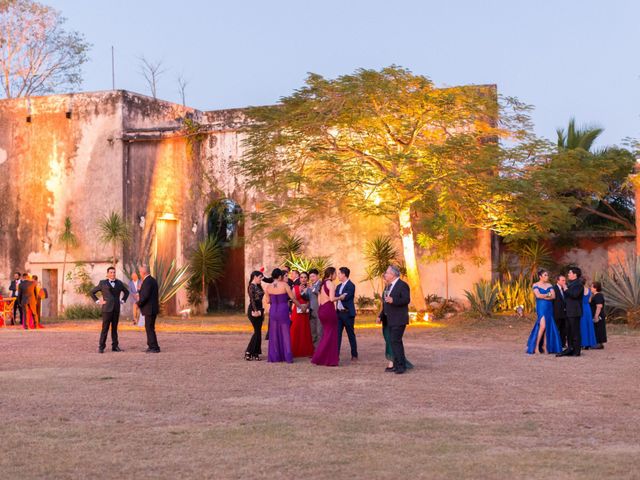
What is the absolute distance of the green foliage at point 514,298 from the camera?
2388 centimetres

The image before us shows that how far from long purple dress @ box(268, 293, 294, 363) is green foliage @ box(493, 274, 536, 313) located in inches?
408

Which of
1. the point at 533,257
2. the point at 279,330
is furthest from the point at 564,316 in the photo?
the point at 533,257

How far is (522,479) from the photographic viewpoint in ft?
21.2

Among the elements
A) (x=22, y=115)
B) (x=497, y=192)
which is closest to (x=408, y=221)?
(x=497, y=192)

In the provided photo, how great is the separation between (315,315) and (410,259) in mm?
8377

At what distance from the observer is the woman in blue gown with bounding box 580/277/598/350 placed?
16641 mm

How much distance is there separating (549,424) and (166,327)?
54.3 ft

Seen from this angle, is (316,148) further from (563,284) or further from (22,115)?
(22,115)

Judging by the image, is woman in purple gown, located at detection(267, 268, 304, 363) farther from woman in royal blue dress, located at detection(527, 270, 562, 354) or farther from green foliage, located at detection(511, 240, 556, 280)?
green foliage, located at detection(511, 240, 556, 280)

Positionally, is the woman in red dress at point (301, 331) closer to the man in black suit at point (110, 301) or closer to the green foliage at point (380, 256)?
the man in black suit at point (110, 301)

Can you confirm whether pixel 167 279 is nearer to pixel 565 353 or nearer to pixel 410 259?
pixel 410 259

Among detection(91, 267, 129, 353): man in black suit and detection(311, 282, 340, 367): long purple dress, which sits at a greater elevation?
detection(91, 267, 129, 353): man in black suit

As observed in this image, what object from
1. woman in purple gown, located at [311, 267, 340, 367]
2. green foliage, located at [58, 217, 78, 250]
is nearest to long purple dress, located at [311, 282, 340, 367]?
woman in purple gown, located at [311, 267, 340, 367]

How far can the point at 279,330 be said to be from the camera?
14664 mm
